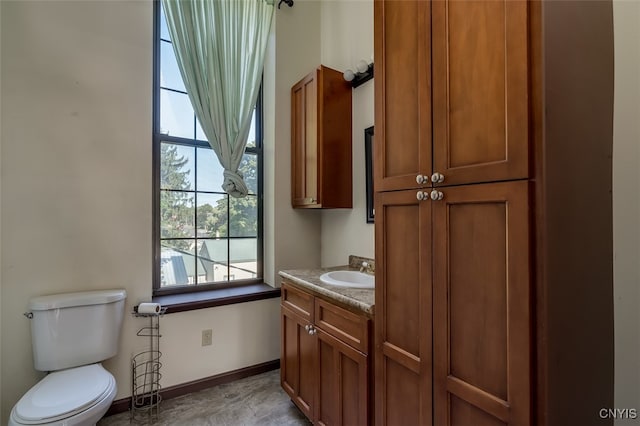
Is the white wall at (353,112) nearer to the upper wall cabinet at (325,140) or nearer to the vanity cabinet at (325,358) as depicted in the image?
the upper wall cabinet at (325,140)

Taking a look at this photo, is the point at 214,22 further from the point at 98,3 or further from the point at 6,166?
the point at 6,166

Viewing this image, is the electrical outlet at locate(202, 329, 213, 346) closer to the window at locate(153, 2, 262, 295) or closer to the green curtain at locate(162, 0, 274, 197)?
the window at locate(153, 2, 262, 295)

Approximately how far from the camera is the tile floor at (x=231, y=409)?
1.84 meters

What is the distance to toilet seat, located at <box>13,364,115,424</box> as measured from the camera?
128 cm

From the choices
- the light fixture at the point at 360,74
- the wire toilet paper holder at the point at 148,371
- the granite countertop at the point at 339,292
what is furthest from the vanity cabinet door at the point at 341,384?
the light fixture at the point at 360,74

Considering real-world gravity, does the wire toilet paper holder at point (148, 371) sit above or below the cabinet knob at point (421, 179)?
below

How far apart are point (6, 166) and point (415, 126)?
220cm

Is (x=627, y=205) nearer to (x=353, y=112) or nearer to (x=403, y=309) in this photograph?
(x=403, y=309)

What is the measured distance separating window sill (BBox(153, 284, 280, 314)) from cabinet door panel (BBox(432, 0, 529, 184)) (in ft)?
5.99

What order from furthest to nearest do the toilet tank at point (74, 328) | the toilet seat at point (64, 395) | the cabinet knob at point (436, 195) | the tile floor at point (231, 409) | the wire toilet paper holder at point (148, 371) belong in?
the wire toilet paper holder at point (148, 371) < the tile floor at point (231, 409) < the toilet tank at point (74, 328) < the toilet seat at point (64, 395) < the cabinet knob at point (436, 195)

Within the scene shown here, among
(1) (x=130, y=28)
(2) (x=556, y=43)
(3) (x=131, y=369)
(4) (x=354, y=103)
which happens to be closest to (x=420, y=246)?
(2) (x=556, y=43)

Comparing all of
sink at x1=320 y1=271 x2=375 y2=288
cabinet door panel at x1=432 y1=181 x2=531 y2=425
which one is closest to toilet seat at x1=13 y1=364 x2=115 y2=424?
sink at x1=320 y1=271 x2=375 y2=288

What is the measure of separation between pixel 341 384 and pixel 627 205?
53.4 inches

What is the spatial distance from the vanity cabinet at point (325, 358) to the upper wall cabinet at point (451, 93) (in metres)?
0.72
